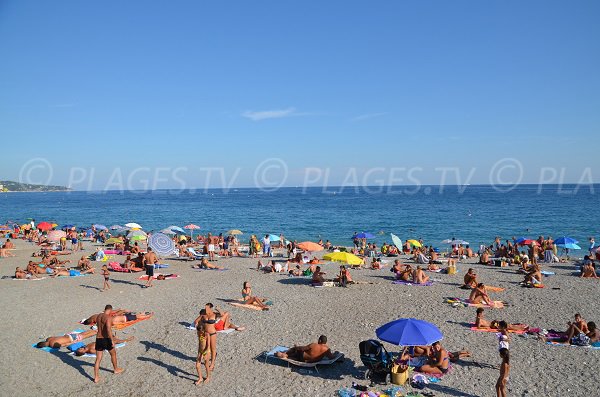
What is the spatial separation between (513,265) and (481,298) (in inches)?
359

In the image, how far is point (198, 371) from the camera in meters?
8.09

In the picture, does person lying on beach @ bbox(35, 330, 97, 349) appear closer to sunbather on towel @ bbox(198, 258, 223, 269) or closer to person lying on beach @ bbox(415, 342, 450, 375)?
person lying on beach @ bbox(415, 342, 450, 375)

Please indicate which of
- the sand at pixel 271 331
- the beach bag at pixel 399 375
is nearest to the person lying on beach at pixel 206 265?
the sand at pixel 271 331

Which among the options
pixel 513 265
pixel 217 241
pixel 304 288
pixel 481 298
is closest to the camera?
pixel 481 298

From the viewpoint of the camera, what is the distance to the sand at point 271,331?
26.2 ft

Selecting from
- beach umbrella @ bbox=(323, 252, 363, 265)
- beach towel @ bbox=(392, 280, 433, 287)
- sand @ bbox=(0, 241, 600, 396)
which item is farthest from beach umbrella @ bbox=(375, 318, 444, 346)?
beach towel @ bbox=(392, 280, 433, 287)

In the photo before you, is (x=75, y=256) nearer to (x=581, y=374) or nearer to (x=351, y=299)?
(x=351, y=299)

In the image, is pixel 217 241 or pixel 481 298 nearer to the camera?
pixel 481 298

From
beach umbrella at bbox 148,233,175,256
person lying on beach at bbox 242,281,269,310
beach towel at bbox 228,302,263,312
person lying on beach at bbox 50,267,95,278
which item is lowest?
person lying on beach at bbox 50,267,95,278

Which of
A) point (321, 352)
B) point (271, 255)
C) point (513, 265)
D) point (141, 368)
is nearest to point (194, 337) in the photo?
point (141, 368)

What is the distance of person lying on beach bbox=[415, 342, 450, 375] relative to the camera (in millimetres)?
8344

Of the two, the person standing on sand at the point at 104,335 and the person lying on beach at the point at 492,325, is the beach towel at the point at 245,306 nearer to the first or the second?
the person standing on sand at the point at 104,335

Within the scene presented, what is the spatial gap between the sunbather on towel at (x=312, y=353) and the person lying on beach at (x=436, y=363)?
1.85 metres

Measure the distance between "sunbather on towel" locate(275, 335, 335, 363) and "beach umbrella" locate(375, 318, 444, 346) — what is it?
1132 millimetres
